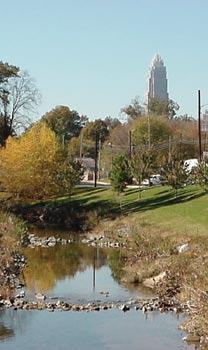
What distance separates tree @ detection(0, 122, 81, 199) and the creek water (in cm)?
4036

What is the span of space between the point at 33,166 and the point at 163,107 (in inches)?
3370

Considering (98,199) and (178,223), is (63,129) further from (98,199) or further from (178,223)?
(178,223)

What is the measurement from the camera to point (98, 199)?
68562 mm

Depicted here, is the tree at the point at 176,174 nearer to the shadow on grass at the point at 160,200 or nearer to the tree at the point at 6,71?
the shadow on grass at the point at 160,200

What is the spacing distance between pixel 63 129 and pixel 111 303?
12432 cm

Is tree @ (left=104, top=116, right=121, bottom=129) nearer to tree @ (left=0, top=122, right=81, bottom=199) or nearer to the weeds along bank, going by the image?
tree @ (left=0, top=122, right=81, bottom=199)

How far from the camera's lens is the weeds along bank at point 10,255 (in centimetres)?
2931

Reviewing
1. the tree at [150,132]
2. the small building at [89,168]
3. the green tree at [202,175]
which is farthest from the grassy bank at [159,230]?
the tree at [150,132]

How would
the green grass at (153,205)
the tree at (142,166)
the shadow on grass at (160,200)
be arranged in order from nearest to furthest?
the green grass at (153,205)
the shadow on grass at (160,200)
the tree at (142,166)

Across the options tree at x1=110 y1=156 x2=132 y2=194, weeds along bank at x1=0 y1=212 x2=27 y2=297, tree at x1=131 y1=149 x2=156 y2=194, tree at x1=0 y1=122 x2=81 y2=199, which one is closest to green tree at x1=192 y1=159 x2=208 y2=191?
tree at x1=131 y1=149 x2=156 y2=194

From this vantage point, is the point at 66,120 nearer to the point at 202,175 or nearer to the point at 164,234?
the point at 202,175

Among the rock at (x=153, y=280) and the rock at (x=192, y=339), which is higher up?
the rock at (x=153, y=280)

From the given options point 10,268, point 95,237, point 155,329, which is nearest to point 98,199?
point 95,237

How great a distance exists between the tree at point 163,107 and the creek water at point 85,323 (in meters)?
122
